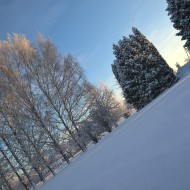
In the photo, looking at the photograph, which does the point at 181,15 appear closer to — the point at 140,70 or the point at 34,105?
the point at 140,70

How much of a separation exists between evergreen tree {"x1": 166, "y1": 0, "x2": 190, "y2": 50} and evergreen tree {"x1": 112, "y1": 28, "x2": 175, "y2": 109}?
10.3 ft

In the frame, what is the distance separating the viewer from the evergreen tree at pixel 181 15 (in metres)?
23.2

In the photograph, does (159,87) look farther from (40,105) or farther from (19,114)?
(19,114)

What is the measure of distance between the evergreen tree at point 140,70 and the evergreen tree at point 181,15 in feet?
10.3

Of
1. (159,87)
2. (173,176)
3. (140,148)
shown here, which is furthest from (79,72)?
(173,176)

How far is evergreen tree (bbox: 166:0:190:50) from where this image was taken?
2317 cm

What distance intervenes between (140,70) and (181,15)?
6224 millimetres

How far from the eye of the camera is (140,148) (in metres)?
6.32

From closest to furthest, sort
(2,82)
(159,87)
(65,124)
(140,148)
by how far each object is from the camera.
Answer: (140,148) < (2,82) < (65,124) < (159,87)

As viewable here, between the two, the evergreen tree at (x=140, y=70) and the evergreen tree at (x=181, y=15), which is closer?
the evergreen tree at (x=181, y=15)

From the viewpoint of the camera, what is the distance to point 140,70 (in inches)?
1049

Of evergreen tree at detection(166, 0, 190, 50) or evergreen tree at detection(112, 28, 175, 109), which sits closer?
evergreen tree at detection(166, 0, 190, 50)

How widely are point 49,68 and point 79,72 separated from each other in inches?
100

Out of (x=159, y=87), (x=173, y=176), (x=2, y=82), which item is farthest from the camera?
(x=159, y=87)
